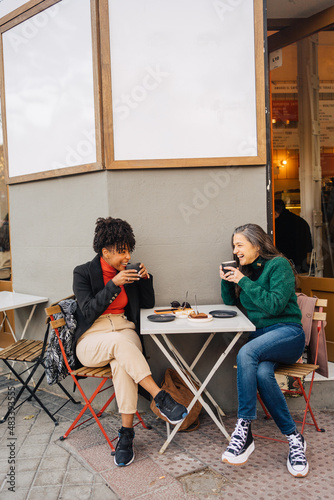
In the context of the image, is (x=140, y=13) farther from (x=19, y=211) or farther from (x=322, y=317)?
(x=322, y=317)

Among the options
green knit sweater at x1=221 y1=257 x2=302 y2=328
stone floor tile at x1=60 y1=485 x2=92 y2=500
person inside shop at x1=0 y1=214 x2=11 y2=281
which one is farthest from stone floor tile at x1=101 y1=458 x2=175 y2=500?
person inside shop at x1=0 y1=214 x2=11 y2=281

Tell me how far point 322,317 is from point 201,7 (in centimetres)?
284

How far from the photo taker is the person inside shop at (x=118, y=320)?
10.1ft

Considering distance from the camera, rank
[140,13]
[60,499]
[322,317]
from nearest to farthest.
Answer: [60,499]
[322,317]
[140,13]

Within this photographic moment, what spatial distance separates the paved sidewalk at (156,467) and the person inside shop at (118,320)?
0.21 metres

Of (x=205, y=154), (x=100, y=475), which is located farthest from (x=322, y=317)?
(x=100, y=475)

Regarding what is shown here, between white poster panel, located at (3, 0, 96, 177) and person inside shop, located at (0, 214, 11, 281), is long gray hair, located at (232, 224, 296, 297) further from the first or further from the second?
person inside shop, located at (0, 214, 11, 281)

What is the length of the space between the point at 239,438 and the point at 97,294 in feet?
4.72

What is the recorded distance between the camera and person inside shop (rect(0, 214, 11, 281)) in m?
5.26

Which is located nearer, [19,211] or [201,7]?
[201,7]

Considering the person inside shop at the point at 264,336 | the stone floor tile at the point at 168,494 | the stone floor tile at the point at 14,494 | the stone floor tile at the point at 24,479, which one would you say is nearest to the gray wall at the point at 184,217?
the person inside shop at the point at 264,336

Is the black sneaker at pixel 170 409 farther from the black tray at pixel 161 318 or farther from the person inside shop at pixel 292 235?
the person inside shop at pixel 292 235

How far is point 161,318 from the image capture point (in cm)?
328

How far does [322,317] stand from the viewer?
337 centimetres
